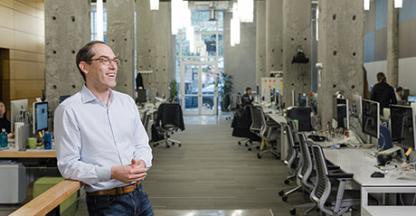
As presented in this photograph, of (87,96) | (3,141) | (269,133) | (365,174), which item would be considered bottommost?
(269,133)

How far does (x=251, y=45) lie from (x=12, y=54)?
12.5 metres

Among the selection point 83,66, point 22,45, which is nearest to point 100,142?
point 83,66

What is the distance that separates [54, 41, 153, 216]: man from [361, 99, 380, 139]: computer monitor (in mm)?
3599

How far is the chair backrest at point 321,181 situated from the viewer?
507cm

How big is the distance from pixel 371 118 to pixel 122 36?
6.92m

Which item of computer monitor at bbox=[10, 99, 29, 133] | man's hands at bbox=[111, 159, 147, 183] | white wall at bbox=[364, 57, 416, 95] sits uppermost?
white wall at bbox=[364, 57, 416, 95]

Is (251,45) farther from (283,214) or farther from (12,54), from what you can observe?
(283,214)

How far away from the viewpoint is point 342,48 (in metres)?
8.55

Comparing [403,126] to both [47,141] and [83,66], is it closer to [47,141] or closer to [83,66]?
[83,66]

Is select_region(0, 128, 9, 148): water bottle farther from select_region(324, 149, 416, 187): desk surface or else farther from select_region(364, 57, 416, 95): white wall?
select_region(364, 57, 416, 95): white wall

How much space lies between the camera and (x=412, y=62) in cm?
1614

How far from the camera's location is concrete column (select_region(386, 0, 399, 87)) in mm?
16141

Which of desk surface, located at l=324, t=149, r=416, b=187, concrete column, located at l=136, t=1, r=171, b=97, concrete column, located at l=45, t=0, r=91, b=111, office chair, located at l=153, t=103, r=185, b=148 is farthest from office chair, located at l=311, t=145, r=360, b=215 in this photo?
concrete column, located at l=136, t=1, r=171, b=97

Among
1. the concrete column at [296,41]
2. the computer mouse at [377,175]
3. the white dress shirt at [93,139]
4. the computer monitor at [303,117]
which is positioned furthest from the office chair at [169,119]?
the white dress shirt at [93,139]
